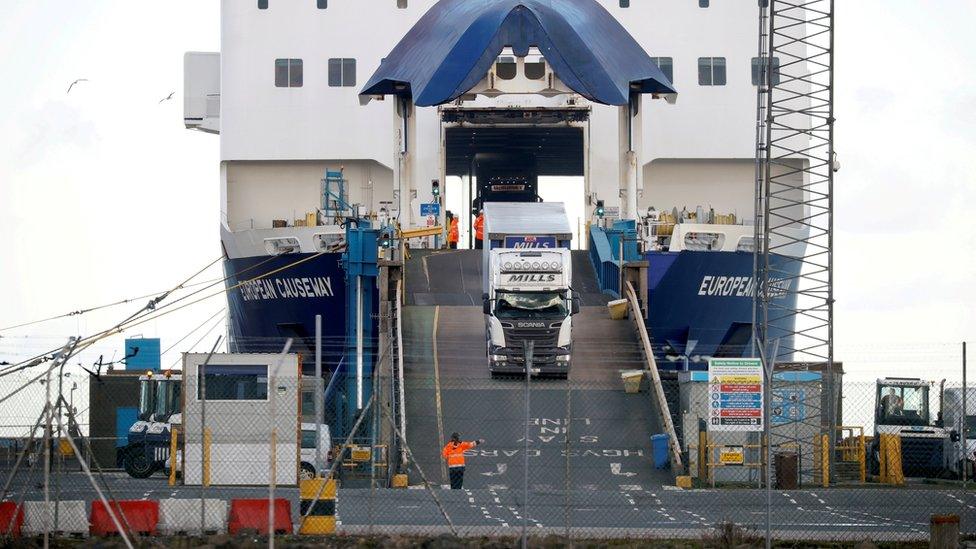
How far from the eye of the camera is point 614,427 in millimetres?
27859

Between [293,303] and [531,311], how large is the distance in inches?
473

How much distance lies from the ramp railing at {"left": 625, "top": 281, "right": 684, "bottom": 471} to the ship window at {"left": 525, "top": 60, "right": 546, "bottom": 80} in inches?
212

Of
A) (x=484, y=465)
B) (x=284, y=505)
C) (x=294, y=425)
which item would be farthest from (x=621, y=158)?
(x=284, y=505)

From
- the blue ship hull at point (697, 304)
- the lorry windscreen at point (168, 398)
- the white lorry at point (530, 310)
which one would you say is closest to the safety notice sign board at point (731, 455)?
the white lorry at point (530, 310)

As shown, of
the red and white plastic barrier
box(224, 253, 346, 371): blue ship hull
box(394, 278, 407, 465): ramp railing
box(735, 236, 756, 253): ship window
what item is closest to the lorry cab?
box(394, 278, 407, 465): ramp railing

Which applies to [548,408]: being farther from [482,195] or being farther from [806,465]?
[482,195]

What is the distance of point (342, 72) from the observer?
151 feet

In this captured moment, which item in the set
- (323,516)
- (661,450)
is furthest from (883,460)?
(323,516)

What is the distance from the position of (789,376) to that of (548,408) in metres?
4.45

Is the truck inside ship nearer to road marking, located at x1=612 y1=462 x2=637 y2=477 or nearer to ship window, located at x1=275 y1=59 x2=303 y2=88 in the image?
ship window, located at x1=275 y1=59 x2=303 y2=88

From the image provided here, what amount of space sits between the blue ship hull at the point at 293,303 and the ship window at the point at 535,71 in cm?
616

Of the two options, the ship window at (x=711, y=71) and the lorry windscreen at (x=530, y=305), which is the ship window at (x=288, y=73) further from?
the lorry windscreen at (x=530, y=305)

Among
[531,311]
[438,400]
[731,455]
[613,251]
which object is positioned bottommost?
[731,455]

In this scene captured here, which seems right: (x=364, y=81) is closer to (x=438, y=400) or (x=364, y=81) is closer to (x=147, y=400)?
(x=147, y=400)
